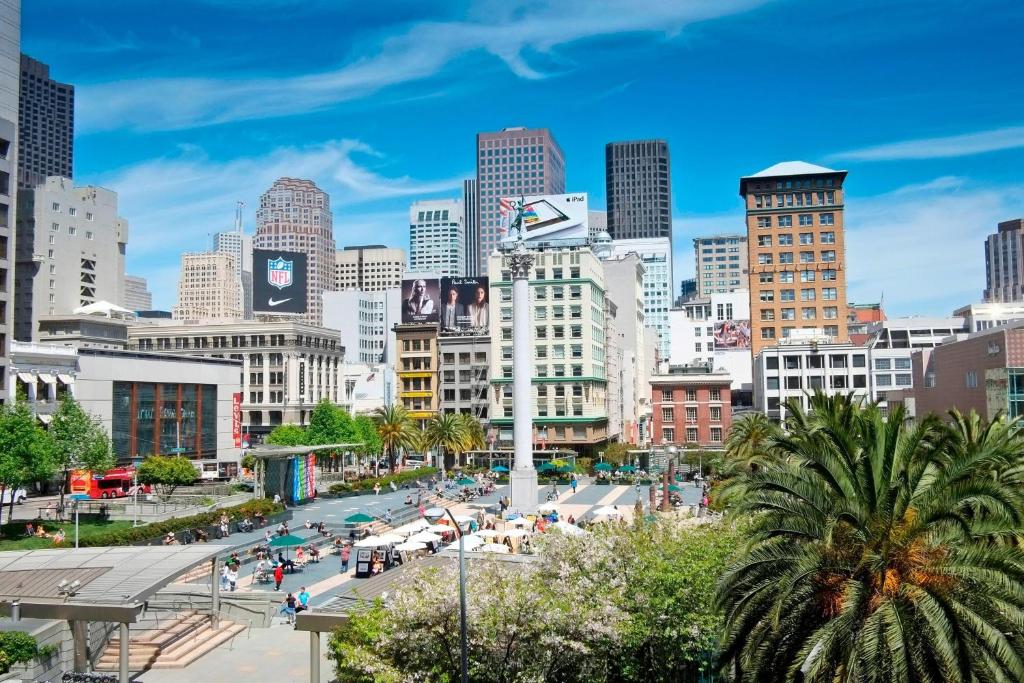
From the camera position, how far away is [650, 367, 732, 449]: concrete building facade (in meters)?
102

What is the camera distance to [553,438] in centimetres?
10106

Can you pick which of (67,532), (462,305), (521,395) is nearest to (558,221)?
(521,395)

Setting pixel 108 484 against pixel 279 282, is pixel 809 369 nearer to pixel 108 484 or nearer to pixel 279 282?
pixel 108 484

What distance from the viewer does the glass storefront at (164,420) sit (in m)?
81.9

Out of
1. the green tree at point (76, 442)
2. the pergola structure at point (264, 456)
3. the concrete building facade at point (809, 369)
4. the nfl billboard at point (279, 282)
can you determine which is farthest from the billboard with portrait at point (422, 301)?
the green tree at point (76, 442)

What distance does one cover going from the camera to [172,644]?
103 ft

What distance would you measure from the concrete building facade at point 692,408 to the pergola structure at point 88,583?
7645 centimetres

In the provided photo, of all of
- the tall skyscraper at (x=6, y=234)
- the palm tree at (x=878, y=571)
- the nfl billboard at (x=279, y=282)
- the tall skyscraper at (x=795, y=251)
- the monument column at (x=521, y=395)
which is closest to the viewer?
the palm tree at (x=878, y=571)

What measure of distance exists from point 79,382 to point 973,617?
77098mm

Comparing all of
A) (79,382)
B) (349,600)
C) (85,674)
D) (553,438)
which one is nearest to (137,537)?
(85,674)

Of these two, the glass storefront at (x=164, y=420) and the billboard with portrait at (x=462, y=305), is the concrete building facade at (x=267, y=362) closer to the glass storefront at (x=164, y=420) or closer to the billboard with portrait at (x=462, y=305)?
the billboard with portrait at (x=462, y=305)

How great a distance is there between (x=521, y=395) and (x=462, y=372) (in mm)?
56632

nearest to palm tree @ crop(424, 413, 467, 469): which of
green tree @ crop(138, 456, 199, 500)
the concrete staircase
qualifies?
green tree @ crop(138, 456, 199, 500)

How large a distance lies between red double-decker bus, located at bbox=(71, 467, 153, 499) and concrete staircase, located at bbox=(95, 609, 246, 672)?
38265 millimetres
